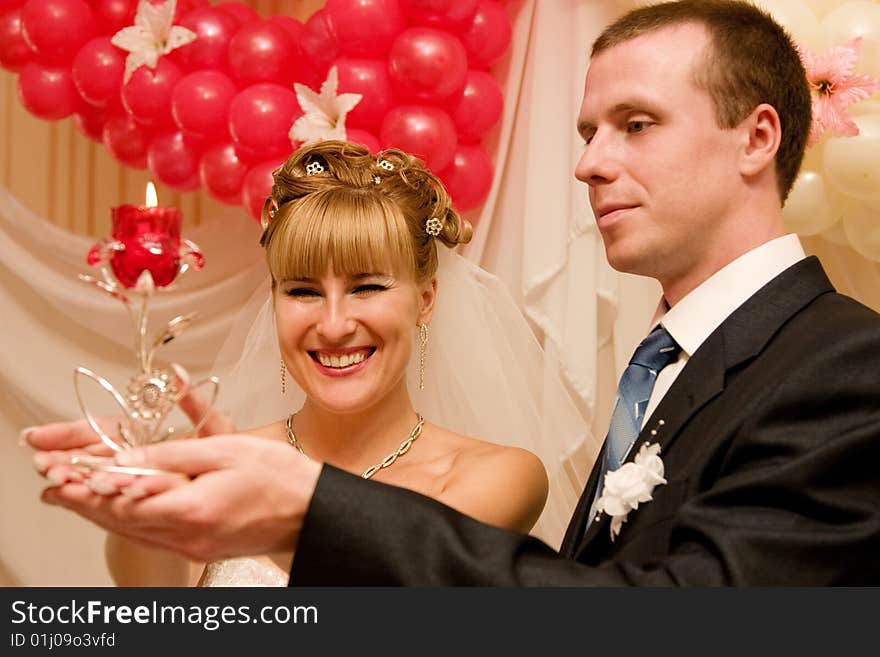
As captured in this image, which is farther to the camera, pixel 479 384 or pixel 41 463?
pixel 479 384

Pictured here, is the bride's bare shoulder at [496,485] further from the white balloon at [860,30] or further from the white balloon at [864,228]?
the white balloon at [860,30]

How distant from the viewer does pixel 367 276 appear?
2.24 m

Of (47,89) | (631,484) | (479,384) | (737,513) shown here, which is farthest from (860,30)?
(47,89)

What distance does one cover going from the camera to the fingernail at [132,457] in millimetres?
1192

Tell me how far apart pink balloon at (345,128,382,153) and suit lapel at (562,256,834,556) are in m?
1.58

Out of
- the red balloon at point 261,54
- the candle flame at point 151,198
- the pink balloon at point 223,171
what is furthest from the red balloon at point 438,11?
the candle flame at point 151,198

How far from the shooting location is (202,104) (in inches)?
125

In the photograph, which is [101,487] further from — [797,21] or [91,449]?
[797,21]

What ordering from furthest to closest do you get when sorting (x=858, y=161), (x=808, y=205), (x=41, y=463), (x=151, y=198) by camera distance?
(x=808, y=205) < (x=858, y=161) < (x=151, y=198) < (x=41, y=463)

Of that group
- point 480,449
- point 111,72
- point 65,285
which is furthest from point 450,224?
point 65,285

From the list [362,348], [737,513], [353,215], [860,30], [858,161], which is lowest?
[737,513]

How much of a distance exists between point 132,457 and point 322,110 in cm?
200

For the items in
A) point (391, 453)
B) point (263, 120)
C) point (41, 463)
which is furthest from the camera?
point (263, 120)

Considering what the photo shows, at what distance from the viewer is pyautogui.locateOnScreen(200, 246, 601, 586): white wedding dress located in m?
2.75
